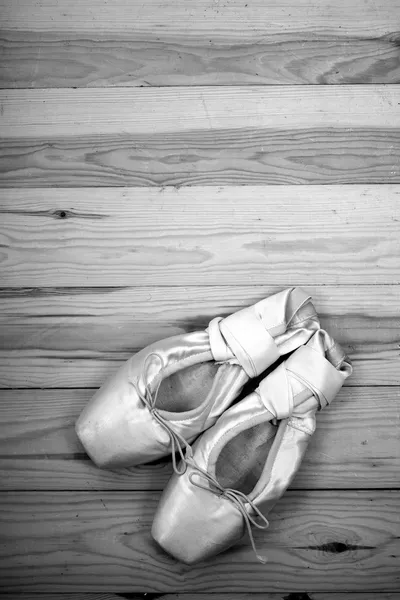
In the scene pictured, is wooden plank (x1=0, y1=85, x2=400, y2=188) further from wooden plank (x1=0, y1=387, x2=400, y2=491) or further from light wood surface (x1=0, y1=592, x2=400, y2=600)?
light wood surface (x1=0, y1=592, x2=400, y2=600)

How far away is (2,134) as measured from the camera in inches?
37.5

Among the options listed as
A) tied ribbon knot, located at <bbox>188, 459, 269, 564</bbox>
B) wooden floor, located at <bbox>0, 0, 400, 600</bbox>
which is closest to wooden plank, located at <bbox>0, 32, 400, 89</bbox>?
wooden floor, located at <bbox>0, 0, 400, 600</bbox>

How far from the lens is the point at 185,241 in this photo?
3.03 feet

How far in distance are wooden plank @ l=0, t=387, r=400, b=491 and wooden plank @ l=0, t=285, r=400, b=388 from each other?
5cm

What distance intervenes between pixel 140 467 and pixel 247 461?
0.17m

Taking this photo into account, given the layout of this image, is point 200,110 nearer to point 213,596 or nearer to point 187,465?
point 187,465

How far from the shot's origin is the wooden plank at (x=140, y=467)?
0.86 m

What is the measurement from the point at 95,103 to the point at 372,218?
0.51 meters

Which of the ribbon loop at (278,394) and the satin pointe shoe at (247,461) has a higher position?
the ribbon loop at (278,394)

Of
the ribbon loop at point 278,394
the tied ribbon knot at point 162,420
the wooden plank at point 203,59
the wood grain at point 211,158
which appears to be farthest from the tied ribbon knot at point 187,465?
the wooden plank at point 203,59

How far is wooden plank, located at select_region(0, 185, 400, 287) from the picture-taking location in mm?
917

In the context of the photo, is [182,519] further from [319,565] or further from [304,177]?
[304,177]

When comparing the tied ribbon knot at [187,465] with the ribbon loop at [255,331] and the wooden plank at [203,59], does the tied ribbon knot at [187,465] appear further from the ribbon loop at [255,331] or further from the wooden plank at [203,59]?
the wooden plank at [203,59]

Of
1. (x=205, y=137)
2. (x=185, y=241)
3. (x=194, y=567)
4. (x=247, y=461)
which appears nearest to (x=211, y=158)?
(x=205, y=137)
